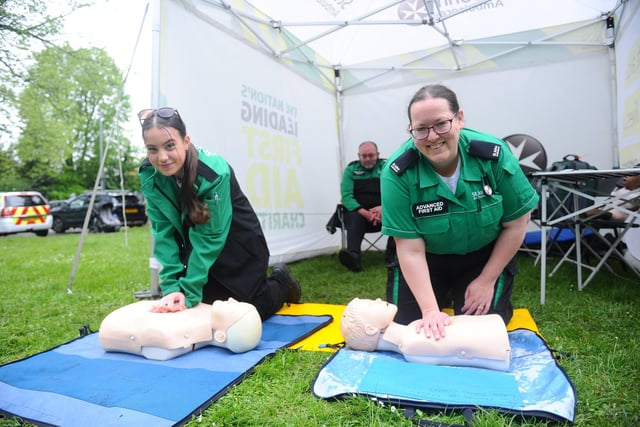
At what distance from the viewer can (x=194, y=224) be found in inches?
88.0

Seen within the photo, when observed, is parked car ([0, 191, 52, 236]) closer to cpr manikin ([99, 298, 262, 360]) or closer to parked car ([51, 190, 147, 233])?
parked car ([51, 190, 147, 233])

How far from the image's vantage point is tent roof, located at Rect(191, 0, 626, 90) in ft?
13.4

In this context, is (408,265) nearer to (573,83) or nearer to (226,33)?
(226,33)

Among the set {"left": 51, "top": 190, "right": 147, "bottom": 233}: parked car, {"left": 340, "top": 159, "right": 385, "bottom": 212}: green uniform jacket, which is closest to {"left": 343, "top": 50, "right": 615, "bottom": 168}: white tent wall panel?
{"left": 340, "top": 159, "right": 385, "bottom": 212}: green uniform jacket

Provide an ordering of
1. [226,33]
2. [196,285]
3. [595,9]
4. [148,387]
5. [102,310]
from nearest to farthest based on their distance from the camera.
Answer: [148,387]
[196,285]
[102,310]
[226,33]
[595,9]

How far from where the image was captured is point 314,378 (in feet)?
5.49

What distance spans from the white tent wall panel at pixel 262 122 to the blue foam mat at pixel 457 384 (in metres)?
2.27

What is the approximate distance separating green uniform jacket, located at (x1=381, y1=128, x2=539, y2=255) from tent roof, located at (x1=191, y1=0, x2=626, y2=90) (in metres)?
2.43

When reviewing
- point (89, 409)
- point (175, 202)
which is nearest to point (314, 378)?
point (89, 409)

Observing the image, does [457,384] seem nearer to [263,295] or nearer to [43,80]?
[263,295]

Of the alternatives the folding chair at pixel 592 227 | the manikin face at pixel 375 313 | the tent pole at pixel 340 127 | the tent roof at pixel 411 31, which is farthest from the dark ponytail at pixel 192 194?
the tent pole at pixel 340 127

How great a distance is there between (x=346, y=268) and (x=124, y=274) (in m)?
2.41

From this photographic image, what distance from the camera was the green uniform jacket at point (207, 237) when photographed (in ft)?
7.13

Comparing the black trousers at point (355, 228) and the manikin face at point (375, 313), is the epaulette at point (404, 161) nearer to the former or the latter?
the manikin face at point (375, 313)
